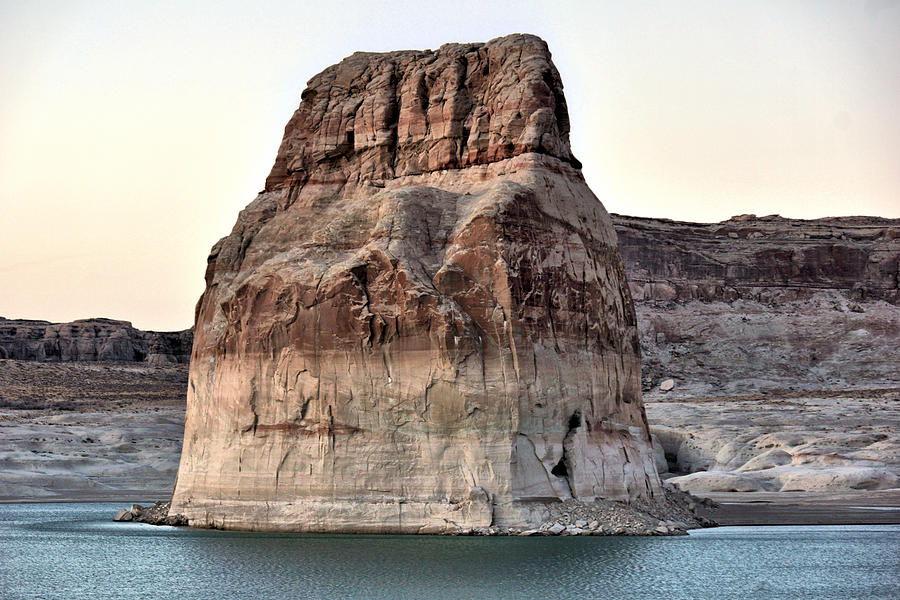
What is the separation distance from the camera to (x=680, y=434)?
7256 centimetres

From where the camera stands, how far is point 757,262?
13625 cm

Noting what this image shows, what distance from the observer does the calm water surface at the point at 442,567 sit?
25891mm

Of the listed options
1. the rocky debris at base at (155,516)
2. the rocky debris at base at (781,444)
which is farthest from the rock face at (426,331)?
the rocky debris at base at (781,444)

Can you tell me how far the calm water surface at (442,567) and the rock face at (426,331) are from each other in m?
1.71

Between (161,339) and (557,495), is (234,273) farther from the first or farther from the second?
(161,339)

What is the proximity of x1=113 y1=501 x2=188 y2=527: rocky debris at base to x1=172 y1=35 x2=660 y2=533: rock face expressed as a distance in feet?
1.81

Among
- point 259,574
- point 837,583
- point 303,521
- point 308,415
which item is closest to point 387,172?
point 308,415

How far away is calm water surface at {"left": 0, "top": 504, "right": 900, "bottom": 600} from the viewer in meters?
25.9

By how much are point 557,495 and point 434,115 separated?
13.1 metres

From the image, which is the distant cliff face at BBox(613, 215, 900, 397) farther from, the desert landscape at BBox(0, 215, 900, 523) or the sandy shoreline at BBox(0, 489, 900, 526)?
the sandy shoreline at BBox(0, 489, 900, 526)

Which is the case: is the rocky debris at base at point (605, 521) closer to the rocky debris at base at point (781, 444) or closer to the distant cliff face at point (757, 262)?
the rocky debris at base at point (781, 444)

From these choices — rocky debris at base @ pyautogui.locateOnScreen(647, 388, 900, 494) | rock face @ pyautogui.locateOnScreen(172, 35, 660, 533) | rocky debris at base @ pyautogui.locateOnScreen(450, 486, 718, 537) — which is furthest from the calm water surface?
rocky debris at base @ pyautogui.locateOnScreen(647, 388, 900, 494)

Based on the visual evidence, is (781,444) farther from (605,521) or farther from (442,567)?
(442,567)

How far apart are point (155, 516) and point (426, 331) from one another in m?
12.3
